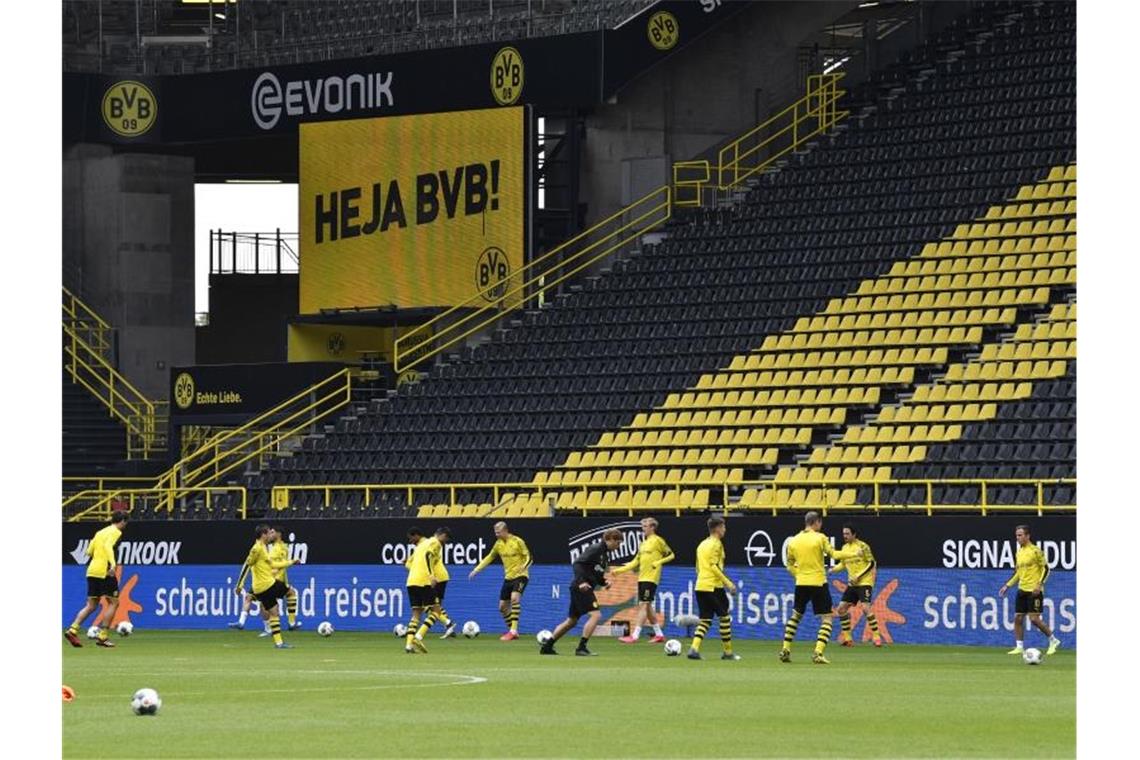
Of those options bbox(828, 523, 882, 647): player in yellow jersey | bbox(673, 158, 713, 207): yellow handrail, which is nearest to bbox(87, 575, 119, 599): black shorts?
bbox(828, 523, 882, 647): player in yellow jersey

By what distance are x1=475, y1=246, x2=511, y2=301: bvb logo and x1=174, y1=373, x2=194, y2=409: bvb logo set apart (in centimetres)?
635

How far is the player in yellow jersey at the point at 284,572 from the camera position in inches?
1220

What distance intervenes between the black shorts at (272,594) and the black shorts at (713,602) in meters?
6.69

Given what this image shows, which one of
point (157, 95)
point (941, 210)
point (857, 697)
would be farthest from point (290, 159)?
point (857, 697)

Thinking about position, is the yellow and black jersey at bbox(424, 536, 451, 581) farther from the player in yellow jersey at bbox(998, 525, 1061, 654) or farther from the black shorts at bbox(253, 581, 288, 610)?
the player in yellow jersey at bbox(998, 525, 1061, 654)

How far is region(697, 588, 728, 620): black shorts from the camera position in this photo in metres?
25.2

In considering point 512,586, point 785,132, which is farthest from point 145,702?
point 785,132

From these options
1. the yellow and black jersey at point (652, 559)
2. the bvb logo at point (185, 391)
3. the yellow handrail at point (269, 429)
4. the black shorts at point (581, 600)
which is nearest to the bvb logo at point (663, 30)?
the yellow handrail at point (269, 429)

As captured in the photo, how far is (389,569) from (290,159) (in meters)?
21.7

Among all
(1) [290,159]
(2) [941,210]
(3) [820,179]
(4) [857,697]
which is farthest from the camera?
(1) [290,159]

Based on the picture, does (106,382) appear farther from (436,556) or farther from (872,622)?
(872,622)

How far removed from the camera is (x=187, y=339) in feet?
160

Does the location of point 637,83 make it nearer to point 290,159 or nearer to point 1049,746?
point 290,159

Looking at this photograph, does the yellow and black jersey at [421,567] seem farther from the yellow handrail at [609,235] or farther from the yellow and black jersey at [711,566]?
the yellow handrail at [609,235]
